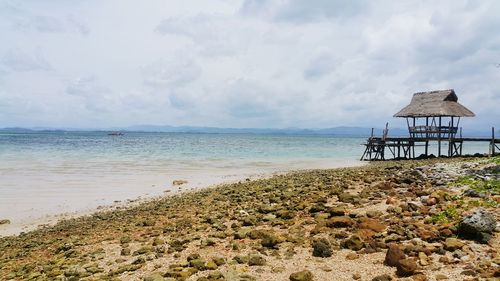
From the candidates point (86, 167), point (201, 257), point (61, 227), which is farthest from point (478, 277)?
point (86, 167)

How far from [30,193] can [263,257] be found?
1688 cm

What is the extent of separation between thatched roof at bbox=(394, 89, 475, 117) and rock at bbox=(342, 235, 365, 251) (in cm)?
2962

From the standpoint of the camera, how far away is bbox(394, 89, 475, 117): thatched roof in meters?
34.9

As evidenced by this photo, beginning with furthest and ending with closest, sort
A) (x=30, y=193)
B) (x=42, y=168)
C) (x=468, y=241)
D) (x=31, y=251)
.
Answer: (x=42, y=168)
(x=30, y=193)
(x=31, y=251)
(x=468, y=241)

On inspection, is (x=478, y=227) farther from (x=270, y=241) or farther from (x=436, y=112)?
(x=436, y=112)

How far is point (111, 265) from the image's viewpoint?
915 centimetres

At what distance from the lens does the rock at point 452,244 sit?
775 cm

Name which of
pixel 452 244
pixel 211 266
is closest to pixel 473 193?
pixel 452 244

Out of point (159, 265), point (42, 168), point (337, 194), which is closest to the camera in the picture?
point (159, 265)

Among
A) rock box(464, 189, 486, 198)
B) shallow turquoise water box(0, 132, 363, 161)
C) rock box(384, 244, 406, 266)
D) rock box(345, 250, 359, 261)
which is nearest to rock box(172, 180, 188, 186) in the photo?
rock box(464, 189, 486, 198)

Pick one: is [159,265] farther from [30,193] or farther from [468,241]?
[30,193]

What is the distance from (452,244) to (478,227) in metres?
0.80

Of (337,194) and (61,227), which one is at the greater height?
(337,194)

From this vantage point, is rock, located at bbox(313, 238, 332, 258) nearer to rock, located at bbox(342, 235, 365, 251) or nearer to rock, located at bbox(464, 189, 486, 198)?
rock, located at bbox(342, 235, 365, 251)
